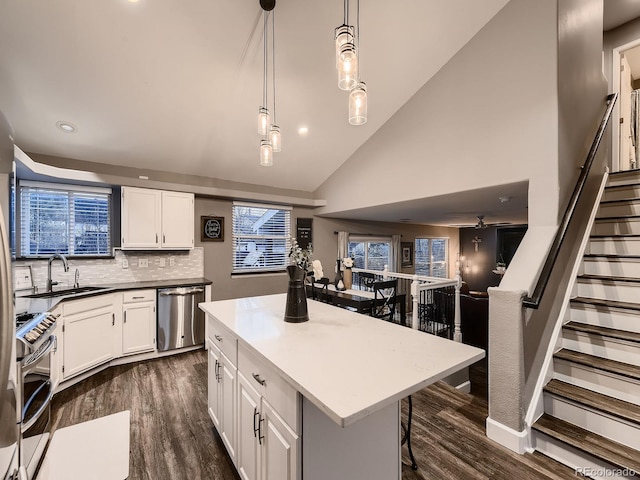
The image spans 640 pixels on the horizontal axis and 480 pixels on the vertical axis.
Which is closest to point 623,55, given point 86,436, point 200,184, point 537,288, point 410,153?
point 410,153

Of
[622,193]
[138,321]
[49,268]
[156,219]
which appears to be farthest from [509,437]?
[49,268]

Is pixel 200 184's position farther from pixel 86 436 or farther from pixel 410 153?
pixel 86 436

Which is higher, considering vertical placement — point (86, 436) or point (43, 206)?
point (43, 206)

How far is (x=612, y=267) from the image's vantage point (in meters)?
2.47

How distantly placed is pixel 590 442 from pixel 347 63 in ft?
8.88

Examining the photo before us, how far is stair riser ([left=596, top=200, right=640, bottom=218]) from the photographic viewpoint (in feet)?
9.43

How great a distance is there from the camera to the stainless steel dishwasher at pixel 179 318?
3.48 meters

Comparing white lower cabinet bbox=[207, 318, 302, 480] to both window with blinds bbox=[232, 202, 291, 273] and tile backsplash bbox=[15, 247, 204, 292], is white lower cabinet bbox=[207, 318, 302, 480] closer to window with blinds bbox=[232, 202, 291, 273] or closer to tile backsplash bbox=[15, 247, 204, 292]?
tile backsplash bbox=[15, 247, 204, 292]

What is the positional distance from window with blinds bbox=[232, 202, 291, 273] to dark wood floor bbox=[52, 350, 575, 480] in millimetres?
2003

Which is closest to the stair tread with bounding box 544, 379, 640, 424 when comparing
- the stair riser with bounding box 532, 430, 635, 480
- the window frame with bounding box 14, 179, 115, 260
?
the stair riser with bounding box 532, 430, 635, 480

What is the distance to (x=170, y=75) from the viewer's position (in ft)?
8.84

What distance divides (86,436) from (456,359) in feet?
6.59

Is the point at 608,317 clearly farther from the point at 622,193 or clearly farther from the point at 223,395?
the point at 223,395

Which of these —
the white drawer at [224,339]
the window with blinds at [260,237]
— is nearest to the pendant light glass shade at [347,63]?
the white drawer at [224,339]
